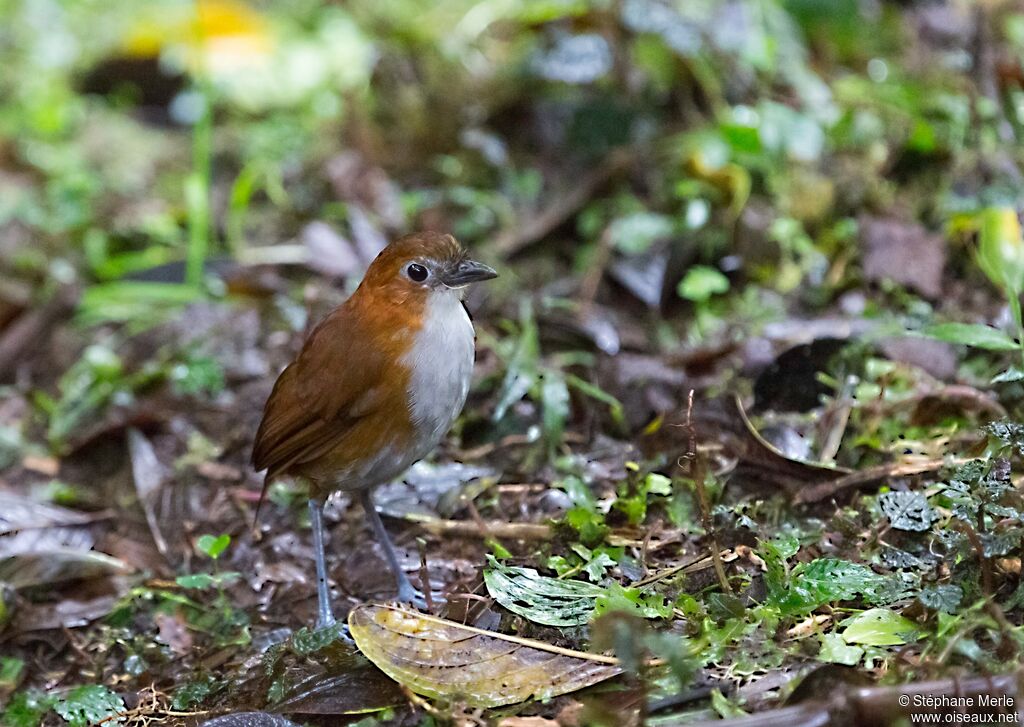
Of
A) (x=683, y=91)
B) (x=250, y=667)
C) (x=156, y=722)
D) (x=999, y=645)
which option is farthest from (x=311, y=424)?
(x=683, y=91)

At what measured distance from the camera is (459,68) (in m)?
6.07

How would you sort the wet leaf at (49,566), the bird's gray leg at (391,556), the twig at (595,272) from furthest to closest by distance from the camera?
the twig at (595,272)
the wet leaf at (49,566)
the bird's gray leg at (391,556)

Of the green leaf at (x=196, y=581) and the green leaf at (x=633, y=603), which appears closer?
the green leaf at (x=633, y=603)

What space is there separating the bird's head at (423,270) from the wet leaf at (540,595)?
780mm

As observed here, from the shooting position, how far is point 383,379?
3090 millimetres

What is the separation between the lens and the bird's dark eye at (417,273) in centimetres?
318

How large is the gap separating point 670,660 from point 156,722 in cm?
151

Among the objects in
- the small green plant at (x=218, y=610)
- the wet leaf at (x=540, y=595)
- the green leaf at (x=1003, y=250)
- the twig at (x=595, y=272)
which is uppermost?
the green leaf at (x=1003, y=250)

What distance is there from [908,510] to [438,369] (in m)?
1.33

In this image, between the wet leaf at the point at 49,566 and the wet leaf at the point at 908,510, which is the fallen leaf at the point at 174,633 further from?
the wet leaf at the point at 908,510

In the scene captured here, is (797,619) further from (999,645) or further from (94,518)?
(94,518)

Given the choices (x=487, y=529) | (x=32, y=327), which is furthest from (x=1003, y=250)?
(x=32, y=327)

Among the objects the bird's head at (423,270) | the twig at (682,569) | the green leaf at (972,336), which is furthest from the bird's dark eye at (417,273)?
the green leaf at (972,336)

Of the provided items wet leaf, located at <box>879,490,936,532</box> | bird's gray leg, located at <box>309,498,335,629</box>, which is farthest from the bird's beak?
wet leaf, located at <box>879,490,936,532</box>
